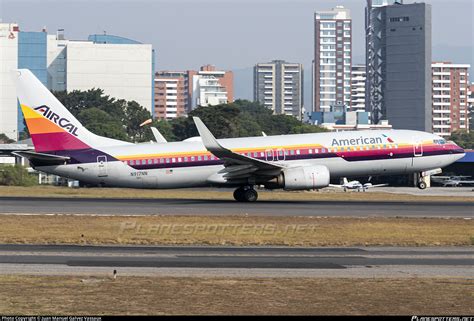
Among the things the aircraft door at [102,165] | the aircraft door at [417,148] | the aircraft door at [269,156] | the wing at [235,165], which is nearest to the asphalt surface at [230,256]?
the wing at [235,165]

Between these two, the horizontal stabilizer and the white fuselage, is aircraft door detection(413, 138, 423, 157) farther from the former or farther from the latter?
the horizontal stabilizer

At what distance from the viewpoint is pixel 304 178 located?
160ft

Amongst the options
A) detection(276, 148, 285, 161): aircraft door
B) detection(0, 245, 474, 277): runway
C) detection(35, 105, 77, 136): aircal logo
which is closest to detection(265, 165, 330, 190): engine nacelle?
detection(276, 148, 285, 161): aircraft door

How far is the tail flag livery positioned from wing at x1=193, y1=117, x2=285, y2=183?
21.1 ft

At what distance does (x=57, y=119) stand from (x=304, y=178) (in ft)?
45.7

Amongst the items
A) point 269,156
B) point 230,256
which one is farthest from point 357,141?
point 230,256

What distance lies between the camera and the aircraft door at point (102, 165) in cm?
5000

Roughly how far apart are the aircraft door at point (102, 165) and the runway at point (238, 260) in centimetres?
1899

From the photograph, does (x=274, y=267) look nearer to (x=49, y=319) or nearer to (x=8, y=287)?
Result: (x=8, y=287)

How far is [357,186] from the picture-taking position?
99.8 m

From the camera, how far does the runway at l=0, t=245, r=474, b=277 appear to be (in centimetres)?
2550

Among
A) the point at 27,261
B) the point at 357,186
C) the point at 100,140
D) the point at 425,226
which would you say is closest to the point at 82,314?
the point at 27,261

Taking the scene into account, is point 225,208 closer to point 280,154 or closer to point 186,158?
point 186,158

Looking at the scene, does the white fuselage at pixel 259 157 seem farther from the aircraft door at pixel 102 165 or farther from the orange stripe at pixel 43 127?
the orange stripe at pixel 43 127
